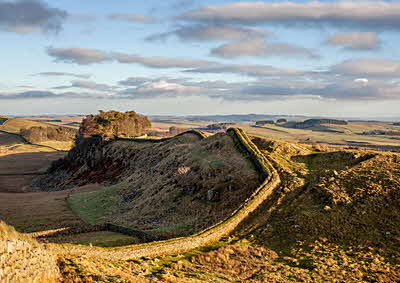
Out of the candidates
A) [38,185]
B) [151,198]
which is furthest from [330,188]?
[38,185]

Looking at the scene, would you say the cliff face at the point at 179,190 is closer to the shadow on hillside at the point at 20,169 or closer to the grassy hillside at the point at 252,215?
the grassy hillside at the point at 252,215

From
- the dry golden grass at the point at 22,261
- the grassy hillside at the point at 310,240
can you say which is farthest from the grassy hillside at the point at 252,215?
the dry golden grass at the point at 22,261

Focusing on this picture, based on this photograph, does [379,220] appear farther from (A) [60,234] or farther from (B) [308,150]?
(A) [60,234]

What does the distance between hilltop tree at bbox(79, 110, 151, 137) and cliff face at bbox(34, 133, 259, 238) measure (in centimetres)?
4895

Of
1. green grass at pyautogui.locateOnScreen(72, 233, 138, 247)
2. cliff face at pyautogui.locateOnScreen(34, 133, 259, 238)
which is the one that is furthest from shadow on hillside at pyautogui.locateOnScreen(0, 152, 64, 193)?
green grass at pyautogui.locateOnScreen(72, 233, 138, 247)

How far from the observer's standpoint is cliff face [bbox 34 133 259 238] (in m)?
40.5

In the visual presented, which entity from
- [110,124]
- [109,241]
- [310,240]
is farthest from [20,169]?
[310,240]

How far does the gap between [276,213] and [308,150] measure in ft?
84.1

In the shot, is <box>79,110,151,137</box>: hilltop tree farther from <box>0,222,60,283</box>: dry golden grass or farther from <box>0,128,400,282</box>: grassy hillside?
<box>0,222,60,283</box>: dry golden grass

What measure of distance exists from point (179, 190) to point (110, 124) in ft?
287

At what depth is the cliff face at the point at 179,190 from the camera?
40.5 meters

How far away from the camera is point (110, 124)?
129 m

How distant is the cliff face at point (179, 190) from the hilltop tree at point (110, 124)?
4895cm

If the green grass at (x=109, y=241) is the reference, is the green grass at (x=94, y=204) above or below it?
below
